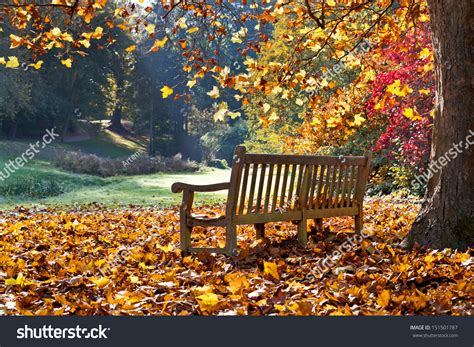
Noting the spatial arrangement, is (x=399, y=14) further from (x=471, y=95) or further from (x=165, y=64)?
(x=165, y=64)

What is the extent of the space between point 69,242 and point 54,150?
26.1 m

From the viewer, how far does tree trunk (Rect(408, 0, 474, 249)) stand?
5863 millimetres

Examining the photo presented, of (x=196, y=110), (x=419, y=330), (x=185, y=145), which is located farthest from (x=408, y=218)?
(x=196, y=110)

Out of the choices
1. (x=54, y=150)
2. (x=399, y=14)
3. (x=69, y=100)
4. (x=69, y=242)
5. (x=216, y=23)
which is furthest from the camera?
(x=69, y=100)

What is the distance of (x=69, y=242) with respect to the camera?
7102 mm

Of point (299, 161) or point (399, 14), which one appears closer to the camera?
point (299, 161)

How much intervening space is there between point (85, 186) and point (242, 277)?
18.4m

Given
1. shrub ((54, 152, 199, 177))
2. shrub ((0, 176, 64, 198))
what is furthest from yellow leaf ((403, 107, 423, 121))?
shrub ((54, 152, 199, 177))

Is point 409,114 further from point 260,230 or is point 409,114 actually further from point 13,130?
point 13,130

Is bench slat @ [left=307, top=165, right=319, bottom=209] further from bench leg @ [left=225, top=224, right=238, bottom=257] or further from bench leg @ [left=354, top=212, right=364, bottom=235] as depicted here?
bench leg @ [left=225, top=224, right=238, bottom=257]

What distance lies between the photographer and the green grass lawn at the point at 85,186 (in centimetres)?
1767

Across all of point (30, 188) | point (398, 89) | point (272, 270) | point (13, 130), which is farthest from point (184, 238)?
point (13, 130)

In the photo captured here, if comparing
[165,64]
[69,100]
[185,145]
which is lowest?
[185,145]

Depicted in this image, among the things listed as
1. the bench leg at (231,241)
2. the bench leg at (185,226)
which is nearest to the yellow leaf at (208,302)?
the bench leg at (231,241)
